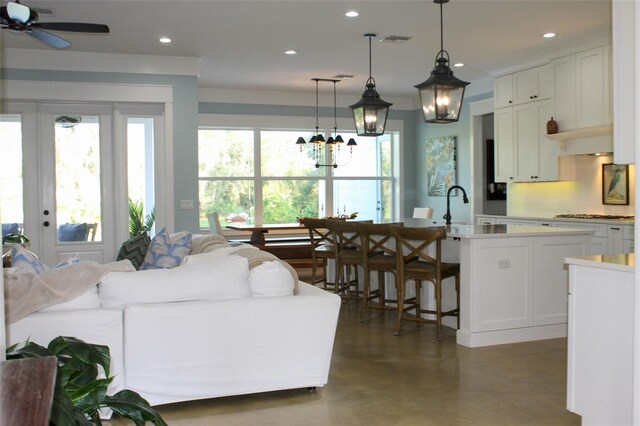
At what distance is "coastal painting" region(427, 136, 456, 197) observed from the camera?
9766 mm

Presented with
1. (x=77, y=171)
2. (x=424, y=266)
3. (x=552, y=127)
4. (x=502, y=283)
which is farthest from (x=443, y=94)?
(x=77, y=171)

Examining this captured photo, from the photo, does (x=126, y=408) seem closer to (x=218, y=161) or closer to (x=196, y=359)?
(x=196, y=359)

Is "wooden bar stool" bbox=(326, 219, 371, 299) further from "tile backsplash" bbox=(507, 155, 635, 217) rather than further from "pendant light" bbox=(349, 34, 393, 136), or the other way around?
"tile backsplash" bbox=(507, 155, 635, 217)

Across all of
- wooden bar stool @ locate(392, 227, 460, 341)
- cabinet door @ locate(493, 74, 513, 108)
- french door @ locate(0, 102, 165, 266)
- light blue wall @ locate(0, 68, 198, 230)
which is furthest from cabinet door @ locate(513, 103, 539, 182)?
french door @ locate(0, 102, 165, 266)

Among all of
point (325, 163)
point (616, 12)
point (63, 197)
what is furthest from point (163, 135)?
point (616, 12)

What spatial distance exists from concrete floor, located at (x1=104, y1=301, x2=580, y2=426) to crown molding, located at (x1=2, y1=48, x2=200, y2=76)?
4026 mm

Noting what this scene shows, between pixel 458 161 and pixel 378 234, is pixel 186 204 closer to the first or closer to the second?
pixel 378 234

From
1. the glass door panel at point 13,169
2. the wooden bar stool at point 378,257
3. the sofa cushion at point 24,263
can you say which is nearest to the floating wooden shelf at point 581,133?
the wooden bar stool at point 378,257

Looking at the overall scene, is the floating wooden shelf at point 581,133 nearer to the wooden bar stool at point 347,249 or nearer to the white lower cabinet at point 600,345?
the wooden bar stool at point 347,249

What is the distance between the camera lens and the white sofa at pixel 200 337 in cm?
312

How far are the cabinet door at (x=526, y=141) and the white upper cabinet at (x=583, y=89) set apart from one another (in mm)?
449

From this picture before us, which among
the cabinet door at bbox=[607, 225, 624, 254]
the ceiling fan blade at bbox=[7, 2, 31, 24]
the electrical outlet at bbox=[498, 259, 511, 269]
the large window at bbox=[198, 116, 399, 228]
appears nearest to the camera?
the ceiling fan blade at bbox=[7, 2, 31, 24]

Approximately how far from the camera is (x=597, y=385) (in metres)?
2.84

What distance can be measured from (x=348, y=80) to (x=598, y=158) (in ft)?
11.8
